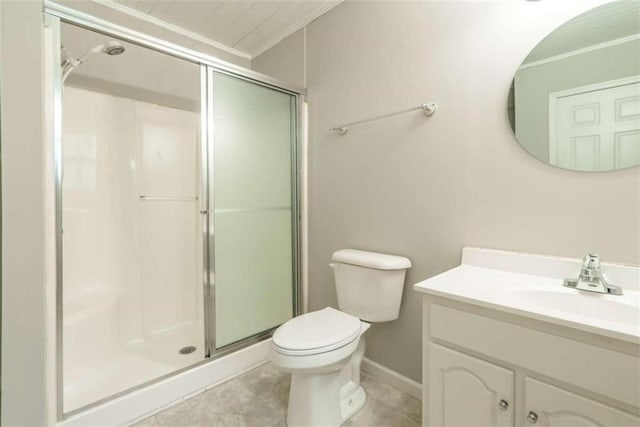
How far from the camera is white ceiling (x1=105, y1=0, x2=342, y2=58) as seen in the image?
1.98 metres

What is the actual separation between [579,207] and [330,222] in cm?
127

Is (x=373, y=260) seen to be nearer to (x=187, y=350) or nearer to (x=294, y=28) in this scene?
(x=187, y=350)

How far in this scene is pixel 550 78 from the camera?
3.95 feet

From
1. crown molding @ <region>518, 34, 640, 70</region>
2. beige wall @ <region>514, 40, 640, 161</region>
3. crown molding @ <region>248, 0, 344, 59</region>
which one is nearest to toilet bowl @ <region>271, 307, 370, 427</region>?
beige wall @ <region>514, 40, 640, 161</region>

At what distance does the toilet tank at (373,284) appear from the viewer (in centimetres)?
156

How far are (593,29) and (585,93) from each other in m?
0.23

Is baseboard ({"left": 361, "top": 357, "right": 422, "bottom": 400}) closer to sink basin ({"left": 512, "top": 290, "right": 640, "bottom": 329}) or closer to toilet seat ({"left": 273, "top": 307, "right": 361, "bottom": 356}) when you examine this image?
toilet seat ({"left": 273, "top": 307, "right": 361, "bottom": 356})

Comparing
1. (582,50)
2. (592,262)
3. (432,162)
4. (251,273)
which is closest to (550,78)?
(582,50)

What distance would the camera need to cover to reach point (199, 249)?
241 cm

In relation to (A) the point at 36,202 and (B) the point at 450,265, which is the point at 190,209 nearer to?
(B) the point at 450,265

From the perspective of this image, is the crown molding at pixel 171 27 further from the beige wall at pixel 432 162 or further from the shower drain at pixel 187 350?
the shower drain at pixel 187 350

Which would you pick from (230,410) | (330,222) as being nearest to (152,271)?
(230,410)

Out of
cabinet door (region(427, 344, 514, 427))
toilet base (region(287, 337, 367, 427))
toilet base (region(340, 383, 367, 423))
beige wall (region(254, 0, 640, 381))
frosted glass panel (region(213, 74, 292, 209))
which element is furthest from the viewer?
frosted glass panel (region(213, 74, 292, 209))

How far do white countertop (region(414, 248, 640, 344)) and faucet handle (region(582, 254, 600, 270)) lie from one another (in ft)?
0.29
